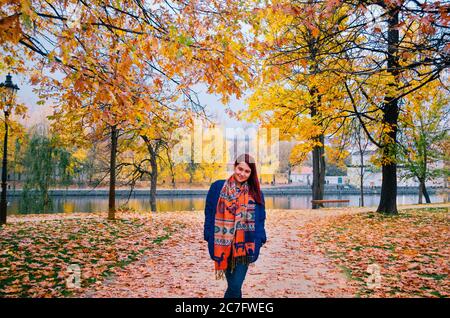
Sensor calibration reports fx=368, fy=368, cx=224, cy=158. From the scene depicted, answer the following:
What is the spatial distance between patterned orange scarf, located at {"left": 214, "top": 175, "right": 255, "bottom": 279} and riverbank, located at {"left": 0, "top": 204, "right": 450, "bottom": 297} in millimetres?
1525

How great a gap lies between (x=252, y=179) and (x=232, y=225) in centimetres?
53

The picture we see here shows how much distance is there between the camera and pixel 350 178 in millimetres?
66938

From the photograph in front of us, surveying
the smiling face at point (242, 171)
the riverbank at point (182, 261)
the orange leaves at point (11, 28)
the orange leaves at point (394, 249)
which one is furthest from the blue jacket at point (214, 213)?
the orange leaves at point (11, 28)

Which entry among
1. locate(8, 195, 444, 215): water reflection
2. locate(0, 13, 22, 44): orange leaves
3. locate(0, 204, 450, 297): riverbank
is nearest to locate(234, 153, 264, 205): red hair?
locate(0, 204, 450, 297): riverbank

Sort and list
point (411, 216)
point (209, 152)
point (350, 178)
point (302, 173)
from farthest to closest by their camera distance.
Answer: point (302, 173) < point (350, 178) < point (209, 152) < point (411, 216)

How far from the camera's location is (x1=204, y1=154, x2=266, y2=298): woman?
3.82m

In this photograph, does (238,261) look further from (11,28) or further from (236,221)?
(11,28)

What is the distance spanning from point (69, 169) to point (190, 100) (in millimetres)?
15858

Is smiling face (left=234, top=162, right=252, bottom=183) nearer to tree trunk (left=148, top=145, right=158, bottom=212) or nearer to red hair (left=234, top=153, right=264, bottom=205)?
red hair (left=234, top=153, right=264, bottom=205)

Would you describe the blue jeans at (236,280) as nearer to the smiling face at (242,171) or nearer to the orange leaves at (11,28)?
the smiling face at (242,171)

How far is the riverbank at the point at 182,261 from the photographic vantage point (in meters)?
5.25
